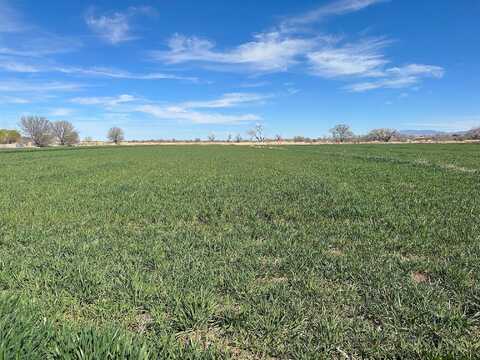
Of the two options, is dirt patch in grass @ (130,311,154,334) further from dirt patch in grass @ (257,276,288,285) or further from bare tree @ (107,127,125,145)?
bare tree @ (107,127,125,145)

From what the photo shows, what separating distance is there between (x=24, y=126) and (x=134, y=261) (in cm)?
15575

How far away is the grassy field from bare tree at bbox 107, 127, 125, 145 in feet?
Result: 639

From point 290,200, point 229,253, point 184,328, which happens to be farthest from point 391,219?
point 184,328

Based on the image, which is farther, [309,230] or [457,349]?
[309,230]

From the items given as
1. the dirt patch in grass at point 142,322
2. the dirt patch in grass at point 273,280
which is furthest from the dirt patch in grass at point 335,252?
the dirt patch in grass at point 142,322

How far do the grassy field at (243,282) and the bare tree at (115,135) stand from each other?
194675 mm

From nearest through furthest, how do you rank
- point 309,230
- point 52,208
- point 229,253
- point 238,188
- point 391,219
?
point 229,253
point 309,230
point 391,219
point 52,208
point 238,188

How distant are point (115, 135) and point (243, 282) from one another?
663 feet

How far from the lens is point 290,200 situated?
1161 cm

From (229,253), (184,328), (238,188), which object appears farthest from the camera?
(238,188)

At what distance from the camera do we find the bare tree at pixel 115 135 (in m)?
191

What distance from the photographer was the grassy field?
3285 mm

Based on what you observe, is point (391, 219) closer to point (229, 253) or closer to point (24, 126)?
point (229, 253)

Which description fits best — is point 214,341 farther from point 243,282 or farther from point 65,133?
point 65,133
